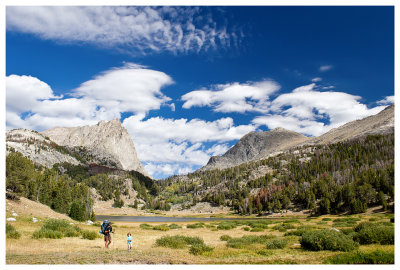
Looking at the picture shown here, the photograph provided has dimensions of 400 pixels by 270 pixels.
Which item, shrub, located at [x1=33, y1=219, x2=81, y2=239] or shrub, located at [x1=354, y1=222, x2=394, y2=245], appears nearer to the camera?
shrub, located at [x1=354, y1=222, x2=394, y2=245]

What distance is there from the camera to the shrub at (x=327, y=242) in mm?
21062

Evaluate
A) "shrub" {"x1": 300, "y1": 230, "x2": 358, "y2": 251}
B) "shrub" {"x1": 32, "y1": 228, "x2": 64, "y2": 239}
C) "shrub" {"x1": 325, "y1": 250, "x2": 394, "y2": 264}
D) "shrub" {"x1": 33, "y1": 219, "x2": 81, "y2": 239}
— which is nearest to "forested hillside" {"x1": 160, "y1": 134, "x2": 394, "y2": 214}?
"shrub" {"x1": 300, "y1": 230, "x2": 358, "y2": 251}

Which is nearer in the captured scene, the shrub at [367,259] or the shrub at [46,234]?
the shrub at [367,259]

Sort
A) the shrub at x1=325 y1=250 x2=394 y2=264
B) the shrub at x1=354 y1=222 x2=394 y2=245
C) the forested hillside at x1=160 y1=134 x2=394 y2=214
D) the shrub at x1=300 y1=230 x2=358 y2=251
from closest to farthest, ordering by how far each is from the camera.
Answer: the shrub at x1=325 y1=250 x2=394 y2=264 < the shrub at x1=300 y1=230 x2=358 y2=251 < the shrub at x1=354 y1=222 x2=394 y2=245 < the forested hillside at x1=160 y1=134 x2=394 y2=214

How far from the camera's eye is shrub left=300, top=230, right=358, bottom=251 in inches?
829

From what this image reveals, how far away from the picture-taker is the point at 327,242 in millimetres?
21797

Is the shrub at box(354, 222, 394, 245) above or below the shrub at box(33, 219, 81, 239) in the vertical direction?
below

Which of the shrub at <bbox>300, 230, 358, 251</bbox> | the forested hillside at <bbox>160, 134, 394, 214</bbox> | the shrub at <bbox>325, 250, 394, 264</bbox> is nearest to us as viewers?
the shrub at <bbox>325, 250, 394, 264</bbox>

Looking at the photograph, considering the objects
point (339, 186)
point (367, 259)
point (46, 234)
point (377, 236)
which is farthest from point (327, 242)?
point (339, 186)

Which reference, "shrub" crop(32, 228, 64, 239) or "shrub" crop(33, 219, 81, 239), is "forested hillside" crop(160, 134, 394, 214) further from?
"shrub" crop(32, 228, 64, 239)

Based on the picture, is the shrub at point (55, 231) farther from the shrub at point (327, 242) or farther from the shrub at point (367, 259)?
the shrub at point (367, 259)

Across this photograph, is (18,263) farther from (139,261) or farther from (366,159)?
(366,159)

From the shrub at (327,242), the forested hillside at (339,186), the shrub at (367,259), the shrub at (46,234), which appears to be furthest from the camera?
the forested hillside at (339,186)

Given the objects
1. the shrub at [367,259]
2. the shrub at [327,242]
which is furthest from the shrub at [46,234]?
the shrub at [367,259]
